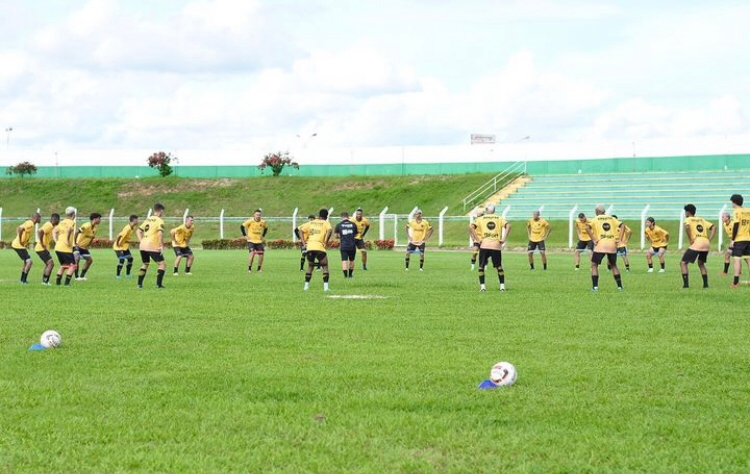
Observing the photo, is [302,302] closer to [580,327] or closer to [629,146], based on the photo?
[580,327]

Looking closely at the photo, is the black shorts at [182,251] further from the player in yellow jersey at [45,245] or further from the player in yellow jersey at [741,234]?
the player in yellow jersey at [741,234]

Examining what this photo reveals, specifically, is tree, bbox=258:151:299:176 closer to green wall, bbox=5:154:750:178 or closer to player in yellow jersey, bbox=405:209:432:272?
green wall, bbox=5:154:750:178

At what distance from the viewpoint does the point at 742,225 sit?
22.3m

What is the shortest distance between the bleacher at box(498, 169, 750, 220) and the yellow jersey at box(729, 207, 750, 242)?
3114cm

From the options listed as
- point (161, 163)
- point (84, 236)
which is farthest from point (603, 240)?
point (161, 163)

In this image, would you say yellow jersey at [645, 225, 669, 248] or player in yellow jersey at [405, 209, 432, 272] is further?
player in yellow jersey at [405, 209, 432, 272]

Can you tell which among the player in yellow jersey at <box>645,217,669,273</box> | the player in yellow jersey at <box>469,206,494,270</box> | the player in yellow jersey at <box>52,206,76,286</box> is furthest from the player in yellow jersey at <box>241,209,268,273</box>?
the player in yellow jersey at <box>645,217,669,273</box>

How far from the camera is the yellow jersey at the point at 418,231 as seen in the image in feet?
104

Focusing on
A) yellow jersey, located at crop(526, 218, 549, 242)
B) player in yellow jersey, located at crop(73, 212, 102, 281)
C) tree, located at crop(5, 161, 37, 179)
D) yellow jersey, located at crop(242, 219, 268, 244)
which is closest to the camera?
player in yellow jersey, located at crop(73, 212, 102, 281)

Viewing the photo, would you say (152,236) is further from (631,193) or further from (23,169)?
(23,169)

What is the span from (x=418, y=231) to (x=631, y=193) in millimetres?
32549

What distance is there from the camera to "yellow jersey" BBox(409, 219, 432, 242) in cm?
3162

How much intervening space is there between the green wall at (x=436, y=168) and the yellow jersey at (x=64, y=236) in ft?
170

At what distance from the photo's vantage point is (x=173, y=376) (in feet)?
32.7
